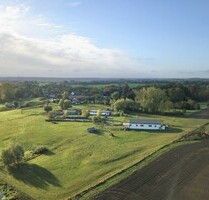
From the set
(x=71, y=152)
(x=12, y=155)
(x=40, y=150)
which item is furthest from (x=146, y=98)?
(x=12, y=155)

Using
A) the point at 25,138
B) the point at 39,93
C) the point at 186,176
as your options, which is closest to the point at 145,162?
the point at 186,176

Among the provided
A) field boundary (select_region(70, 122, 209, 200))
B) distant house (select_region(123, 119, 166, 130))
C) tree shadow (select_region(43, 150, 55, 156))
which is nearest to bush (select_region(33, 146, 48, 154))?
tree shadow (select_region(43, 150, 55, 156))

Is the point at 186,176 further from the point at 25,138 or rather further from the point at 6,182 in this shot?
the point at 25,138

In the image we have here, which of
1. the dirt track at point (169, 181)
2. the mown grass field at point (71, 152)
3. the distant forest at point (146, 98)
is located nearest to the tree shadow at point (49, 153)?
the mown grass field at point (71, 152)

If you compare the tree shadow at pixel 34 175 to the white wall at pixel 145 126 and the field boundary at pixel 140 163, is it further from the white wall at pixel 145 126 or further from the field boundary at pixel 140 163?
the white wall at pixel 145 126

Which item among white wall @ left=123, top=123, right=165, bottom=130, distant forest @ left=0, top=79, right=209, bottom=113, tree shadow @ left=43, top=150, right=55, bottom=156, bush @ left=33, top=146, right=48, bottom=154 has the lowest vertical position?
tree shadow @ left=43, top=150, right=55, bottom=156

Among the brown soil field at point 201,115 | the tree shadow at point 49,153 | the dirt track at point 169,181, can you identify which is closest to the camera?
the dirt track at point 169,181

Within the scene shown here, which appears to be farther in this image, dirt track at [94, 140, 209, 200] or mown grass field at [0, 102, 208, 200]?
mown grass field at [0, 102, 208, 200]

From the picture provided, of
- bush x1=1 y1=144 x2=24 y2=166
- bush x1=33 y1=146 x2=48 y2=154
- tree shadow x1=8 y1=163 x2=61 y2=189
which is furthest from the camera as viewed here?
bush x1=33 y1=146 x2=48 y2=154

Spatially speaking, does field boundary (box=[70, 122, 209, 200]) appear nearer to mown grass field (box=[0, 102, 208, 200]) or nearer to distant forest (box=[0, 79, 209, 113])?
mown grass field (box=[0, 102, 208, 200])
